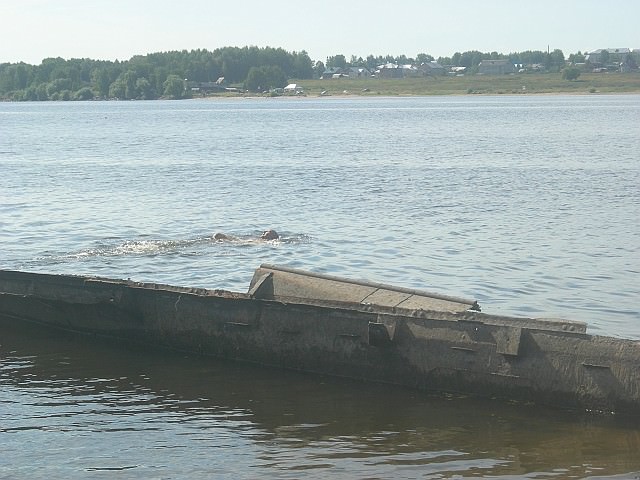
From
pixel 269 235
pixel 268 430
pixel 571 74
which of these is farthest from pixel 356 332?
pixel 571 74

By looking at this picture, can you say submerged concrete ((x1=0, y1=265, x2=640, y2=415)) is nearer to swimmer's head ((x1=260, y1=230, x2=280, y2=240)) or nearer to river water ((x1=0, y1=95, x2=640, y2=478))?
river water ((x1=0, y1=95, x2=640, y2=478))

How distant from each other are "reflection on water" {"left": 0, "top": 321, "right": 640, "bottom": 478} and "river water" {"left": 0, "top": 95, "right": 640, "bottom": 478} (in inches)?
1.2

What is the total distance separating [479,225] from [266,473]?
1805cm

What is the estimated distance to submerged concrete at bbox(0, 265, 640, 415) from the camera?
1128 centimetres

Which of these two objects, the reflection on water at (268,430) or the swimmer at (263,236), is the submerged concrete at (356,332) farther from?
the swimmer at (263,236)

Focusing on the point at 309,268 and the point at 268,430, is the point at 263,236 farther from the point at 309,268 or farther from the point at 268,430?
the point at 268,430

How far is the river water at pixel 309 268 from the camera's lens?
34.4 feet

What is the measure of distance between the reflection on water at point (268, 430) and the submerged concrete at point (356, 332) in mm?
247

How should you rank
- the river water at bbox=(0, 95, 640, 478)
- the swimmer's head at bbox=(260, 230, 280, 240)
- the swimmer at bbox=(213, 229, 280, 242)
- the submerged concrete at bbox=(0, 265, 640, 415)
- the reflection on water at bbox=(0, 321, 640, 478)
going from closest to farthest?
1. the reflection on water at bbox=(0, 321, 640, 478)
2. the river water at bbox=(0, 95, 640, 478)
3. the submerged concrete at bbox=(0, 265, 640, 415)
4. the swimmer at bbox=(213, 229, 280, 242)
5. the swimmer's head at bbox=(260, 230, 280, 240)

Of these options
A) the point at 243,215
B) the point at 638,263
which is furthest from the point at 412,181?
the point at 638,263

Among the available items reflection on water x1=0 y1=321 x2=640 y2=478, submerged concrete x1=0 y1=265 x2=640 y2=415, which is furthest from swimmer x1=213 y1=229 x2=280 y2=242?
reflection on water x1=0 y1=321 x2=640 y2=478

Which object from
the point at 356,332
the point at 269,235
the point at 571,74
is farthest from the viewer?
the point at 571,74

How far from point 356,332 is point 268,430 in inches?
74.9

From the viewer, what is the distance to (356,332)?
12.5 metres
